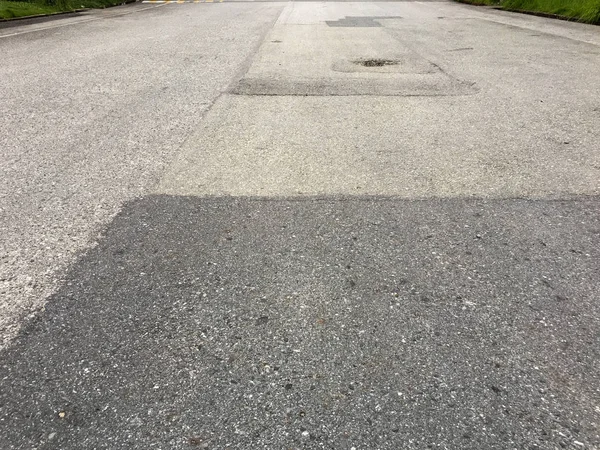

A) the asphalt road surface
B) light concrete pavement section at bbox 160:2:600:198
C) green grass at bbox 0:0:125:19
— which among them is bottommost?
green grass at bbox 0:0:125:19

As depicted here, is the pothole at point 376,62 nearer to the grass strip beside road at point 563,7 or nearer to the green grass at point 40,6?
the grass strip beside road at point 563,7

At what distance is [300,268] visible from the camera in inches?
121

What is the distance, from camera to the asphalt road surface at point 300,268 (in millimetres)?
2090

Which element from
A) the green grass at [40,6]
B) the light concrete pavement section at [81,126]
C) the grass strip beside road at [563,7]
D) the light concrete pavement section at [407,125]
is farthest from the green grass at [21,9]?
the grass strip beside road at [563,7]

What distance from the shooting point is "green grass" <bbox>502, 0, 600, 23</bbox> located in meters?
13.1

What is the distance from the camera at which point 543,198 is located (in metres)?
3.91

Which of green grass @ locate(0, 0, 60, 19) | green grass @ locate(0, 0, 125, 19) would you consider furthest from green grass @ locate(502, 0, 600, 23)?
green grass @ locate(0, 0, 60, 19)

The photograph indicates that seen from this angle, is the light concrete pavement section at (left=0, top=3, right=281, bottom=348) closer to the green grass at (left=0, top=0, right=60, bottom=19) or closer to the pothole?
the pothole

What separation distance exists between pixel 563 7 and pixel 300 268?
15.5 meters

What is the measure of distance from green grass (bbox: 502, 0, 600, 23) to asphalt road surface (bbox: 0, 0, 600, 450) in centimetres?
779

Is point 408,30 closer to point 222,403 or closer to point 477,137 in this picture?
point 477,137

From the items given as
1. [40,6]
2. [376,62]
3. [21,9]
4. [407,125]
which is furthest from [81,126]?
[40,6]

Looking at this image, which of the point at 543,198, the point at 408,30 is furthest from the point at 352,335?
the point at 408,30

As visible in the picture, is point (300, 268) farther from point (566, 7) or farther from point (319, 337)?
point (566, 7)
